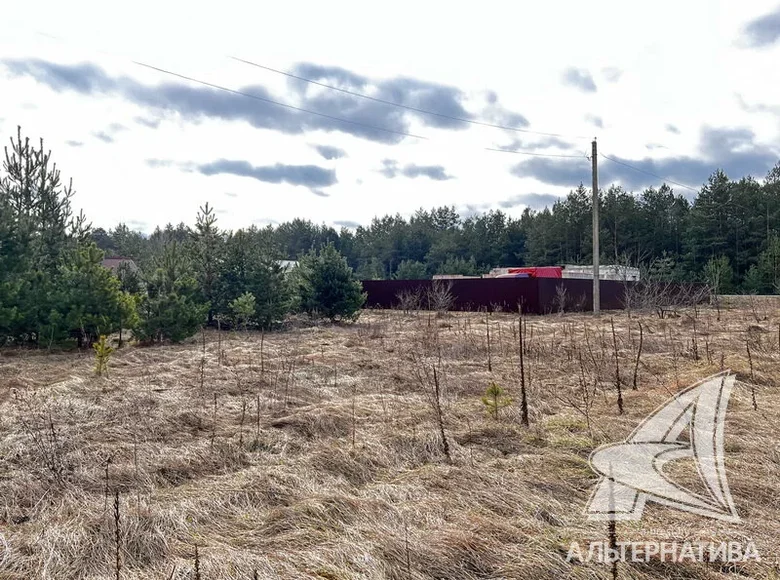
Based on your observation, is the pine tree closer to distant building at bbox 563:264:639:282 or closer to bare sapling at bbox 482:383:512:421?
bare sapling at bbox 482:383:512:421

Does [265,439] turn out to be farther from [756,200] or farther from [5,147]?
[756,200]

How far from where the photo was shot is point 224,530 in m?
2.82

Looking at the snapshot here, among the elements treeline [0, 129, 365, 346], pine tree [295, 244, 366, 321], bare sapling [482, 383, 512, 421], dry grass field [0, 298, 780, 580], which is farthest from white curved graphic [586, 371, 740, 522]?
pine tree [295, 244, 366, 321]

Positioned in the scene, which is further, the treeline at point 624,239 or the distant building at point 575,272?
the treeline at point 624,239

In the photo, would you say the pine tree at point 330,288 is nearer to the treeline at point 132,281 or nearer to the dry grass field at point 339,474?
the treeline at point 132,281

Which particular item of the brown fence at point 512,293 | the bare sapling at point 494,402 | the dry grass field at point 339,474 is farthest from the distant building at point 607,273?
the bare sapling at point 494,402

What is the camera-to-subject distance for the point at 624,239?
36906 millimetres

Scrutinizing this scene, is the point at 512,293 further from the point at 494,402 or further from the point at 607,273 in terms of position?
the point at 494,402

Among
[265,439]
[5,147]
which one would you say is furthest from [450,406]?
[5,147]

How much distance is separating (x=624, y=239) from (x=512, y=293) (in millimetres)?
21103

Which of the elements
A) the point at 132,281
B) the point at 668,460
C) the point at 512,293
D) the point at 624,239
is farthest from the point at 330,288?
the point at 624,239

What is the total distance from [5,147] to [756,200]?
3847 cm

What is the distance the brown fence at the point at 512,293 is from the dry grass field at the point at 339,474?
11.7 metres

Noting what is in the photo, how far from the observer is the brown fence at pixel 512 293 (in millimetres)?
19203
